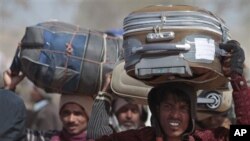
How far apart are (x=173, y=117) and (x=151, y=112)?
0.64 ft

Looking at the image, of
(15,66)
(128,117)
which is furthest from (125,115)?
(15,66)

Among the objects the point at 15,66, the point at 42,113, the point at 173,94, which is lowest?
the point at 42,113

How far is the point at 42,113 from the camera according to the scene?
7141mm

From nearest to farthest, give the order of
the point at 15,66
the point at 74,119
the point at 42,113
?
the point at 15,66 < the point at 74,119 < the point at 42,113

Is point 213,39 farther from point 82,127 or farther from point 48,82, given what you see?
point 82,127

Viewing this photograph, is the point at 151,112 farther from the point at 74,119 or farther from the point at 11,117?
the point at 74,119

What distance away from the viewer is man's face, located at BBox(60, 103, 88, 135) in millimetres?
4637

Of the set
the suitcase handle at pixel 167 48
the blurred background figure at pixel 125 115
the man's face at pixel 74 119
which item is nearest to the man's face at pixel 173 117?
the suitcase handle at pixel 167 48

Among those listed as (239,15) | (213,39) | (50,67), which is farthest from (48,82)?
(239,15)

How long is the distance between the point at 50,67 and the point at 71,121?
0.63m

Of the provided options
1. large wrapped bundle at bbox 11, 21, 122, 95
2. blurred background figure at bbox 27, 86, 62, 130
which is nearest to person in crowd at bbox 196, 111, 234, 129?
large wrapped bundle at bbox 11, 21, 122, 95

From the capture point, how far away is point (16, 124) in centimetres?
394

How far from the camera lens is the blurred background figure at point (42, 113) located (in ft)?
22.2

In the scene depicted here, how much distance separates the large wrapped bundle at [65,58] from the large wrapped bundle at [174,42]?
700 mm
